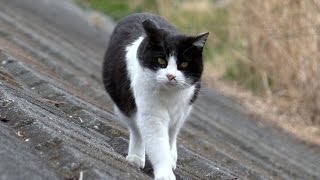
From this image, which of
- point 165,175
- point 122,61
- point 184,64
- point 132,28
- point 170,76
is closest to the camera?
point 165,175

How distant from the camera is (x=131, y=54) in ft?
10.4

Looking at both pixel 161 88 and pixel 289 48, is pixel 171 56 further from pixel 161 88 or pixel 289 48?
pixel 289 48

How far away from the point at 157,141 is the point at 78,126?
0.33 metres

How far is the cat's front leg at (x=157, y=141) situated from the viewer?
2715 mm

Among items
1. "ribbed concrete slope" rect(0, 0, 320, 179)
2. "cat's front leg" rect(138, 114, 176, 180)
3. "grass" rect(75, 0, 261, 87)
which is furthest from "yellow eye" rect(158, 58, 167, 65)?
"grass" rect(75, 0, 261, 87)

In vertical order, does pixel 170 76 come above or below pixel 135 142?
above

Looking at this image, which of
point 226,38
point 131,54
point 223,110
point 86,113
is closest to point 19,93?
point 86,113

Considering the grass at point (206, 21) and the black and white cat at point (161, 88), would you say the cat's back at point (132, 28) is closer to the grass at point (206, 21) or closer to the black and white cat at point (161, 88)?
the black and white cat at point (161, 88)

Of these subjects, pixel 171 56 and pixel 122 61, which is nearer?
pixel 171 56

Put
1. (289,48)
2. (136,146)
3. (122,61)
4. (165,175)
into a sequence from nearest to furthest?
1. (165,175)
2. (136,146)
3. (122,61)
4. (289,48)

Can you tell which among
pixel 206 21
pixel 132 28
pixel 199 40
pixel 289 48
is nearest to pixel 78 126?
pixel 199 40

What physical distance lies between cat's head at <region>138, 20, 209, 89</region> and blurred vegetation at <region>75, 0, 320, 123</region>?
3.60m

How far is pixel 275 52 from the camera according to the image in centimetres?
716

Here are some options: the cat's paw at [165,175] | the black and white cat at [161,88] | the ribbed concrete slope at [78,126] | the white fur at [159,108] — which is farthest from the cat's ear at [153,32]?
the cat's paw at [165,175]
